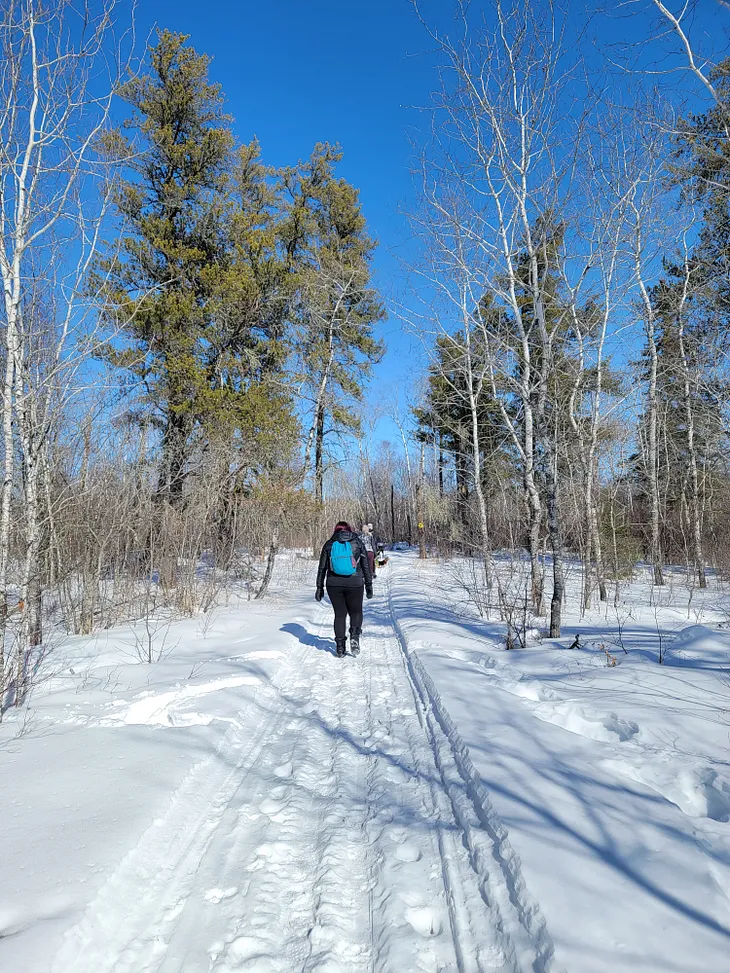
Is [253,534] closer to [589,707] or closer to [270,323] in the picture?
[270,323]

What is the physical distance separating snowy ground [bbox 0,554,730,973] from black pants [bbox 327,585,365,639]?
1.35 meters

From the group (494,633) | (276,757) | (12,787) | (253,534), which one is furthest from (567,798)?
(253,534)

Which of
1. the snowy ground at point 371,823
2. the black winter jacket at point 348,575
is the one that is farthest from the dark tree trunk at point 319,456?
the snowy ground at point 371,823

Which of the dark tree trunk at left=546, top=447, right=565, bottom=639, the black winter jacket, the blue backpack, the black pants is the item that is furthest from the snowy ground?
the dark tree trunk at left=546, top=447, right=565, bottom=639

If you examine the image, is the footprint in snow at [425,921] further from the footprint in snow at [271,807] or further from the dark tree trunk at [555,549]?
the dark tree trunk at [555,549]

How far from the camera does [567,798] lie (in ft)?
9.86

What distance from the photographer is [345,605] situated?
23.7ft

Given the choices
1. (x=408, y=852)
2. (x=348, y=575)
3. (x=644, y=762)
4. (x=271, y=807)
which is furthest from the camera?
(x=348, y=575)

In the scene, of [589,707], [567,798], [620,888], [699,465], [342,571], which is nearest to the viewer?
[620,888]

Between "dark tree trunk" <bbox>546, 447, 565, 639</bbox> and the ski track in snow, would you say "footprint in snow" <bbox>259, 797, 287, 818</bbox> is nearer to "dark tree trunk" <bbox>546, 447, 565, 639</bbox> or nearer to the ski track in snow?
the ski track in snow

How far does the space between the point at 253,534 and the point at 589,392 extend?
8845 mm

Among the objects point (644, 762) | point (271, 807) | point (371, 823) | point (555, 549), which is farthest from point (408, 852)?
point (555, 549)

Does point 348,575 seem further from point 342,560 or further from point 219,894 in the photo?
point 219,894

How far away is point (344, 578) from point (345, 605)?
415mm
